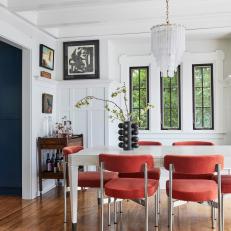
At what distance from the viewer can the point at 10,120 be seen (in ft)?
17.3

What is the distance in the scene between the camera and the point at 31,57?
4941 mm

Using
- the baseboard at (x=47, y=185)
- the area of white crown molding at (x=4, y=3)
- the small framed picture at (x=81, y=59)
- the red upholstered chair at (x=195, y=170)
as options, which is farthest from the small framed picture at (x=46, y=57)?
the red upholstered chair at (x=195, y=170)

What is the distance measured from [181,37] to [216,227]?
7.10 ft

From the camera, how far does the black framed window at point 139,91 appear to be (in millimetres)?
5965

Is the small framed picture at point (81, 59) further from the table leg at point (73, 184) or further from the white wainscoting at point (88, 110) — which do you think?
the table leg at point (73, 184)

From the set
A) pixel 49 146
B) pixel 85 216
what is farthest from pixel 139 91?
pixel 85 216

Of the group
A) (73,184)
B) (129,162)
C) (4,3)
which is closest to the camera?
(129,162)

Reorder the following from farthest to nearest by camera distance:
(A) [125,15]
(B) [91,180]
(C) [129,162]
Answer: (A) [125,15] → (B) [91,180] → (C) [129,162]

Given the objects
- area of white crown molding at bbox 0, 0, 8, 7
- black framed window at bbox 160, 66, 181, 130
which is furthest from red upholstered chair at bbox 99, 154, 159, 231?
black framed window at bbox 160, 66, 181, 130

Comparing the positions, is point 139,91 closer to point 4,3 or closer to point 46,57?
point 46,57

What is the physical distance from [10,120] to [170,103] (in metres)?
2.74

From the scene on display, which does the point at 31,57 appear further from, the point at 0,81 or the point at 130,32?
the point at 130,32

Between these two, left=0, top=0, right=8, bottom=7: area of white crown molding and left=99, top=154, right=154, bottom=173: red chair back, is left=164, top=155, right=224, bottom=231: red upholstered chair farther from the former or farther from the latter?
left=0, top=0, right=8, bottom=7: area of white crown molding

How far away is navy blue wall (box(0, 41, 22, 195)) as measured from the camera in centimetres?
524
